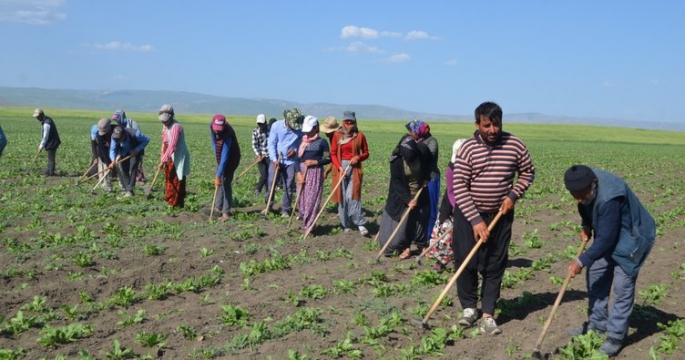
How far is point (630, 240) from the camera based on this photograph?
564 centimetres

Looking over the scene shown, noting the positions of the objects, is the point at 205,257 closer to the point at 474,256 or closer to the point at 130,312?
the point at 130,312

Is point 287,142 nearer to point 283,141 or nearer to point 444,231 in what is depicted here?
point 283,141

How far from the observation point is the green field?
5.94 m

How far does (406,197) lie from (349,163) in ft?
5.77

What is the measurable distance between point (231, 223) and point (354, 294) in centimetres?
450

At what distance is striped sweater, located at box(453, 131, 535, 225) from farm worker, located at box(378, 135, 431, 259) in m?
2.72

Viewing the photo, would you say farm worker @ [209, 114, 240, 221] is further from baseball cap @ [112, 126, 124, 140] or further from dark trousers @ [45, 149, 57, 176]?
dark trousers @ [45, 149, 57, 176]

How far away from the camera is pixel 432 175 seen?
9.36 meters

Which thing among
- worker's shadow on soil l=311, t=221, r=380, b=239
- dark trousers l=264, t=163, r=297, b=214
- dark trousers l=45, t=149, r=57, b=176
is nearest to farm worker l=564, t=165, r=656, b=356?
worker's shadow on soil l=311, t=221, r=380, b=239

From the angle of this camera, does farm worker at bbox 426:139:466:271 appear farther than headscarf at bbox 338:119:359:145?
No

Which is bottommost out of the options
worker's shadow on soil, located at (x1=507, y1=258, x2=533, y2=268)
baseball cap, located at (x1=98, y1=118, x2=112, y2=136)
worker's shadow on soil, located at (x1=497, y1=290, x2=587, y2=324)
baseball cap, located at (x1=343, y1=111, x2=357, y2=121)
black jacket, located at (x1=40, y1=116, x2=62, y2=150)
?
worker's shadow on soil, located at (x1=507, y1=258, x2=533, y2=268)

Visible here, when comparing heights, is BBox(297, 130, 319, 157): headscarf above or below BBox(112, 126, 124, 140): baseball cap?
above

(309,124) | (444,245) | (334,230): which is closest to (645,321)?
(444,245)

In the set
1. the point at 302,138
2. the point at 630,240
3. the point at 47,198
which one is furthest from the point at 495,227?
the point at 47,198
